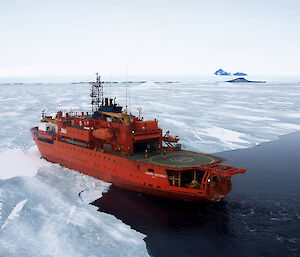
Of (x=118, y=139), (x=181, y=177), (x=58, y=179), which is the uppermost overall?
(x=118, y=139)

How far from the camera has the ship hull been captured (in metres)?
22.8

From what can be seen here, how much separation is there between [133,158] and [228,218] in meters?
9.20

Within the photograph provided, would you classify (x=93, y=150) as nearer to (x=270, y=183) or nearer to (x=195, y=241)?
(x=195, y=241)

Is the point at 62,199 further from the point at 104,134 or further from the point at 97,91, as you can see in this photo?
the point at 97,91

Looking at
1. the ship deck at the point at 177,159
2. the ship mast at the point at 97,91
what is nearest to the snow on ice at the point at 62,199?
the ship deck at the point at 177,159

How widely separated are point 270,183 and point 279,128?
27153mm

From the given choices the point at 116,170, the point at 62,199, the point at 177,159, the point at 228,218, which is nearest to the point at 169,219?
the point at 228,218

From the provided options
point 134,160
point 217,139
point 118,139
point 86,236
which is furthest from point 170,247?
point 217,139

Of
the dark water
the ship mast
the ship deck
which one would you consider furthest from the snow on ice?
the ship mast

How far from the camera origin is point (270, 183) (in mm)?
26406

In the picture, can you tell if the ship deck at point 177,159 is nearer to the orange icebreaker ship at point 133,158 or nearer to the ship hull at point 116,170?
the orange icebreaker ship at point 133,158

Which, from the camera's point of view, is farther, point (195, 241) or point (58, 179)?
point (58, 179)

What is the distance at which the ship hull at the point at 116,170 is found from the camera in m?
22.8

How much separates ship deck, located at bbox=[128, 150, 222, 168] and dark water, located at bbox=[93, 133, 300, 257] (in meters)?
3.03
